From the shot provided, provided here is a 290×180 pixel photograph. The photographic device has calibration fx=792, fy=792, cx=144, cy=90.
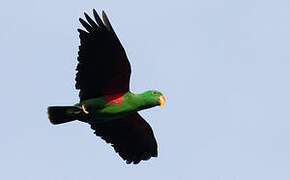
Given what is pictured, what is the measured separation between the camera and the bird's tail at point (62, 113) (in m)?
21.1

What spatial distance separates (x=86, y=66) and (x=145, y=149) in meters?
3.78

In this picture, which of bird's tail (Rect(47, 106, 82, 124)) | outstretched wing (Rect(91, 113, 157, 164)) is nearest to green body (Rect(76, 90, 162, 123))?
bird's tail (Rect(47, 106, 82, 124))

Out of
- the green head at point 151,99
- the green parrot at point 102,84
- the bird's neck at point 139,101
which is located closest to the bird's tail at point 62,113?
the green parrot at point 102,84

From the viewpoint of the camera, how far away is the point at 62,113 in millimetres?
21141

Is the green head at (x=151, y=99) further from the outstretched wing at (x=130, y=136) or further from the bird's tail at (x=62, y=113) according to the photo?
the bird's tail at (x=62, y=113)

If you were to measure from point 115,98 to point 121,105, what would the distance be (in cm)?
25

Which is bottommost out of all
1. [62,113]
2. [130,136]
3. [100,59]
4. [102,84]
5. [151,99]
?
[130,136]

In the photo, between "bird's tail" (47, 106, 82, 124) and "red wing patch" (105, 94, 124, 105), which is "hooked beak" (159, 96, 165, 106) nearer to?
"red wing patch" (105, 94, 124, 105)

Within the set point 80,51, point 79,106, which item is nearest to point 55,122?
point 79,106

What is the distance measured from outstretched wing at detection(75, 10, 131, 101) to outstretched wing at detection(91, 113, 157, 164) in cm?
169

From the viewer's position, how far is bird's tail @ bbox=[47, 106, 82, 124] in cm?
2112

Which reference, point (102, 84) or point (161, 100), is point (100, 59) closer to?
point (102, 84)

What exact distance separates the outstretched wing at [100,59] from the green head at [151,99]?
0.62 metres

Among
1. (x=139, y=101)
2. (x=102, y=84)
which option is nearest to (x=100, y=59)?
(x=102, y=84)
